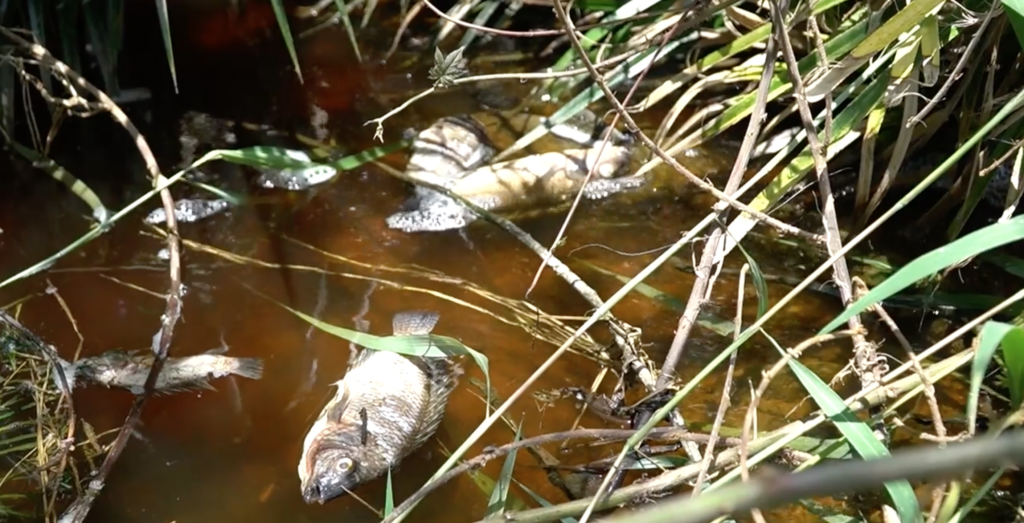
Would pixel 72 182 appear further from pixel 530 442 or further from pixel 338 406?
pixel 530 442

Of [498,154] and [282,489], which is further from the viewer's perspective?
[498,154]

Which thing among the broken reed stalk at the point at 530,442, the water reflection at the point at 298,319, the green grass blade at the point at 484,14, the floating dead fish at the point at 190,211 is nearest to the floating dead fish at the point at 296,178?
the water reflection at the point at 298,319

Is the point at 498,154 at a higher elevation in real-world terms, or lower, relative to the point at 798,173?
lower

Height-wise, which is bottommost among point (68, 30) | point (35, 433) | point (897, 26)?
point (35, 433)

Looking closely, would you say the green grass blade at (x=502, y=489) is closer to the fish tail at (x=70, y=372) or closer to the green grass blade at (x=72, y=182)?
the fish tail at (x=70, y=372)

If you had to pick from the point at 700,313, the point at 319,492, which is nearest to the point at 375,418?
the point at 319,492

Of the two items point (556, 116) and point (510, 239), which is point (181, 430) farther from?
point (556, 116)

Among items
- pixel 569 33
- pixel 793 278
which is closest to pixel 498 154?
pixel 793 278

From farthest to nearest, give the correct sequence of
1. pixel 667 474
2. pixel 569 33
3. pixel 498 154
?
pixel 498 154, pixel 569 33, pixel 667 474
